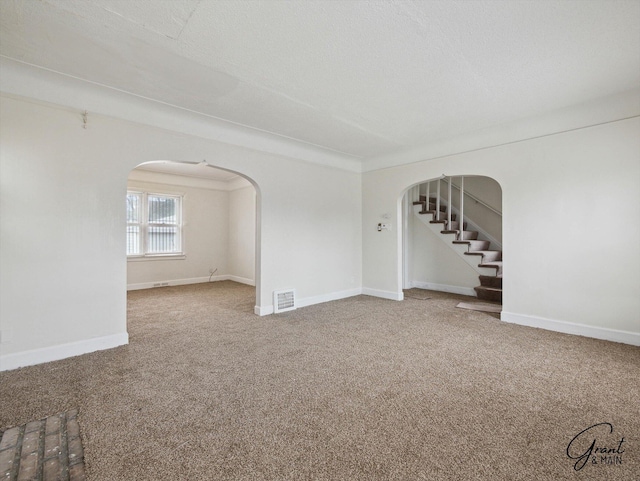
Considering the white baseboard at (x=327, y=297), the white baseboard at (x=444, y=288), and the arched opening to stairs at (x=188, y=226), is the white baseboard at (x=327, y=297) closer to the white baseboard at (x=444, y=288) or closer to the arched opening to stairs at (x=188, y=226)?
the white baseboard at (x=444, y=288)

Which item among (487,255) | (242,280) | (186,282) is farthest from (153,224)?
(487,255)

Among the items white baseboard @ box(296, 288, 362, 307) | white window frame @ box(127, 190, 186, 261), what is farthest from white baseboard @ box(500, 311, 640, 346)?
white window frame @ box(127, 190, 186, 261)

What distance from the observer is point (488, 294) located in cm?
537

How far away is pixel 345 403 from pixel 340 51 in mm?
2695

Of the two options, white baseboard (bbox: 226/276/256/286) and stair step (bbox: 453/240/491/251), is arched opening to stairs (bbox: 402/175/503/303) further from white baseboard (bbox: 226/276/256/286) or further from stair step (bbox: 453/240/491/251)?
white baseboard (bbox: 226/276/256/286)

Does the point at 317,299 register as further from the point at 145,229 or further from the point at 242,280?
the point at 145,229

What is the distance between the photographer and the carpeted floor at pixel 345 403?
1555mm

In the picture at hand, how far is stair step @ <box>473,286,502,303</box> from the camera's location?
525 cm

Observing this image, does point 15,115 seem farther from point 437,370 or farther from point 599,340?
point 599,340

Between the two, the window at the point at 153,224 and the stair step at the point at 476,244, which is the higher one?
the window at the point at 153,224

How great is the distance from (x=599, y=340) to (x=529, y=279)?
2.99 feet

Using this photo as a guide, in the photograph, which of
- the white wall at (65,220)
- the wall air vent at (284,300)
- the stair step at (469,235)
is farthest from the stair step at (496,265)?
the white wall at (65,220)

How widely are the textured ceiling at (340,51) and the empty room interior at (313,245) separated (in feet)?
0.07

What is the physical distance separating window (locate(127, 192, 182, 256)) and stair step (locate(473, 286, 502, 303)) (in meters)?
6.65
